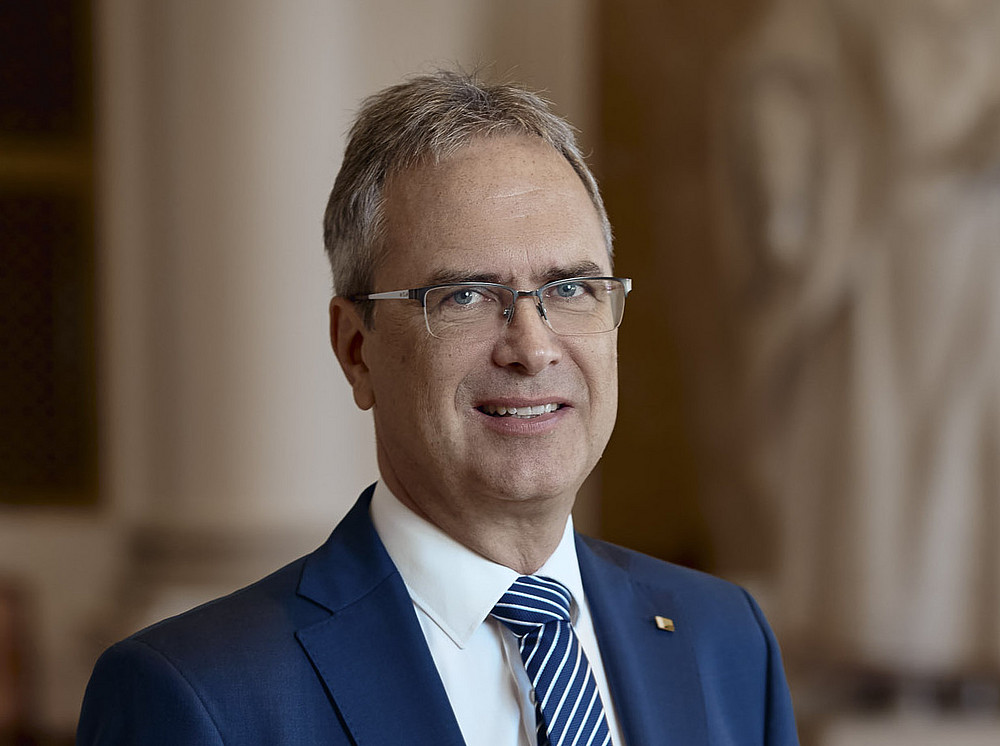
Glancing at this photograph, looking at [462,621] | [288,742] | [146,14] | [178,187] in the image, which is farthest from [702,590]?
[146,14]

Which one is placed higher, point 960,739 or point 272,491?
point 272,491

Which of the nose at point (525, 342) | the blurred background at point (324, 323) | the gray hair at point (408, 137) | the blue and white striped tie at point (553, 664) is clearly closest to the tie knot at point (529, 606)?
the blue and white striped tie at point (553, 664)

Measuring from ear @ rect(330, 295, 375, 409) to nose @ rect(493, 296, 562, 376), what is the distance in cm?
19

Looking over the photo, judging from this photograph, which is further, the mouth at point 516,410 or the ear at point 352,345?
the ear at point 352,345

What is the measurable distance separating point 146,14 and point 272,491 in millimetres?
1296

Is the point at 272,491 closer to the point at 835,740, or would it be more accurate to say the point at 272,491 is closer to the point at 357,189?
the point at 835,740

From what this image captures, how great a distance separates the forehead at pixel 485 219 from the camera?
4.49 ft

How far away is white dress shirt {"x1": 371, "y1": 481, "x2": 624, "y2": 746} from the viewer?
1.39 meters

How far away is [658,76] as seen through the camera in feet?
13.7

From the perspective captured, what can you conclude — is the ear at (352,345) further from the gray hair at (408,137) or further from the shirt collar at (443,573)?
the shirt collar at (443,573)

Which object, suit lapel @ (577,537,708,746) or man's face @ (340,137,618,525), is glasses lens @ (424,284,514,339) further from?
suit lapel @ (577,537,708,746)

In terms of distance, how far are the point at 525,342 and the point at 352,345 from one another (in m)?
0.26

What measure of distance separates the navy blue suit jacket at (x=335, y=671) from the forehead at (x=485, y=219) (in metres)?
0.33

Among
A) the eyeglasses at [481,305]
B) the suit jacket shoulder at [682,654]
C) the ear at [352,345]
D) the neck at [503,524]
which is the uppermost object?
the eyeglasses at [481,305]
